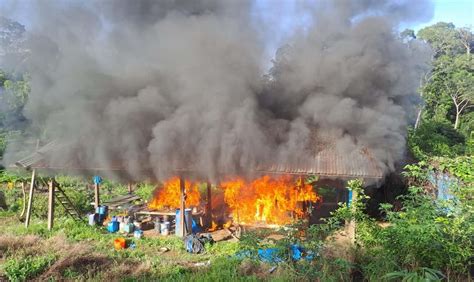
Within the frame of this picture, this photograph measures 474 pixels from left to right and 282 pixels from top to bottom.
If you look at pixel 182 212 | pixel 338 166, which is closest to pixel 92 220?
pixel 182 212

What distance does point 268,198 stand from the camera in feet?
42.1

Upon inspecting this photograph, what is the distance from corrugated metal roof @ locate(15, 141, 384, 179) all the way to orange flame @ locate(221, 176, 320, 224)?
1078mm

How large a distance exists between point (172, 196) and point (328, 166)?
6.35m

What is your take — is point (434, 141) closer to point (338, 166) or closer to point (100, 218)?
point (338, 166)

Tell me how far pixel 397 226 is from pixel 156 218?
9.57 meters

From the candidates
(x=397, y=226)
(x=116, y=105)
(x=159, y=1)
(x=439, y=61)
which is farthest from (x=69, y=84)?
(x=439, y=61)

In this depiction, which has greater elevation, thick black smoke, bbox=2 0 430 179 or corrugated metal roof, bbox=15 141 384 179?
thick black smoke, bbox=2 0 430 179

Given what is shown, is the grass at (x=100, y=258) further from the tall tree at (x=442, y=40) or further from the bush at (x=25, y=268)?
the tall tree at (x=442, y=40)

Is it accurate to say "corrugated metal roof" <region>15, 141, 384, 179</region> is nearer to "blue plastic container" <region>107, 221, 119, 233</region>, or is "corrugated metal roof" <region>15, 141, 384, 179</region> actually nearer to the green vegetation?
the green vegetation

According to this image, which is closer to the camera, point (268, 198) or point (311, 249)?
point (311, 249)

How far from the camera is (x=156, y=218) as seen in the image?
14.0 m

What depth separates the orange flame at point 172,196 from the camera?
14.2 m

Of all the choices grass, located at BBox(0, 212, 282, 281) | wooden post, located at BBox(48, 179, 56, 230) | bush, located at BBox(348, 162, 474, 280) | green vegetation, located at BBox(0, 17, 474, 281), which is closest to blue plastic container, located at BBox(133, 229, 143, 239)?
grass, located at BBox(0, 212, 282, 281)

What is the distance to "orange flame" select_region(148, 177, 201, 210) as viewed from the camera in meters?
14.2
